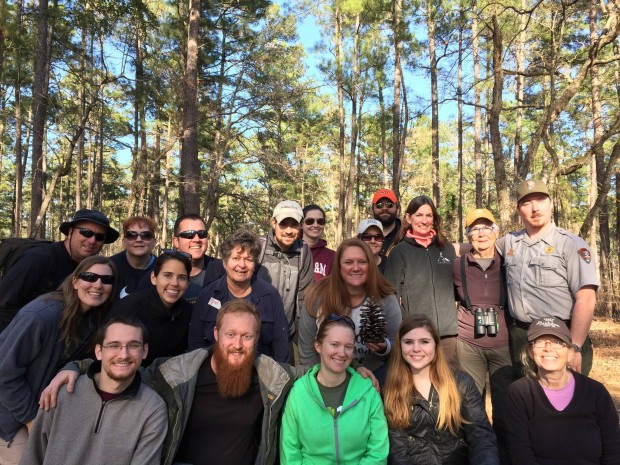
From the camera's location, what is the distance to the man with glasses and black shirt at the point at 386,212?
513 cm

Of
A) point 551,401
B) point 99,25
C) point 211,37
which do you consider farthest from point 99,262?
point 211,37

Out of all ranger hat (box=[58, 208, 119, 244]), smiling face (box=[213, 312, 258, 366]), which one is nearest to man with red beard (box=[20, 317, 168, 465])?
smiling face (box=[213, 312, 258, 366])

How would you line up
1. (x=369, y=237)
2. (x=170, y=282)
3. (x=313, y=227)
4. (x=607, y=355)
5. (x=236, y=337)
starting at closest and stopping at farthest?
(x=236, y=337) < (x=170, y=282) < (x=369, y=237) < (x=313, y=227) < (x=607, y=355)

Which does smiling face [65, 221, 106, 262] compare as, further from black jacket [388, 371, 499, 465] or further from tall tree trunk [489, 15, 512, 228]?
tall tree trunk [489, 15, 512, 228]

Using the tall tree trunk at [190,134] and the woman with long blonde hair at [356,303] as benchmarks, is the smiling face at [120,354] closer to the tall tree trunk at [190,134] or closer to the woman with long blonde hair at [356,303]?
the woman with long blonde hair at [356,303]

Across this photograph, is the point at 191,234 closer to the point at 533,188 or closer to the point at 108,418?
the point at 108,418

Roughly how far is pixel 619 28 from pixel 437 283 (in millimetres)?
5827

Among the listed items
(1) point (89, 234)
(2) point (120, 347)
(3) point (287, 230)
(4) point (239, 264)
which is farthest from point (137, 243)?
(2) point (120, 347)

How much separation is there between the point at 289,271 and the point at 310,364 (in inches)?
42.3

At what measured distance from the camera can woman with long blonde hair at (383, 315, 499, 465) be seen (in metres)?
3.06

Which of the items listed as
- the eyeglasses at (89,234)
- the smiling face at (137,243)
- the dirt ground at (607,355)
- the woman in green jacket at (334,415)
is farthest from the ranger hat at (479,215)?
the dirt ground at (607,355)

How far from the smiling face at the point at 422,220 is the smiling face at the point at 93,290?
2.71 meters

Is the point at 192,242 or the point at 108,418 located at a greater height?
the point at 192,242

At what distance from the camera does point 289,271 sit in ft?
14.0
